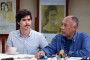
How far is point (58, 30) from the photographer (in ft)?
12.9

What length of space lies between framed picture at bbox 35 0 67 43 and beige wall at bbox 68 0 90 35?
0.12 m

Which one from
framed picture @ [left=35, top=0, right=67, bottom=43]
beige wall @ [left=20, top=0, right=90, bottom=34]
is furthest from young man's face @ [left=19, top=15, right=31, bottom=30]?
beige wall @ [left=20, top=0, right=90, bottom=34]

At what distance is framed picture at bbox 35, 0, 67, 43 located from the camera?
3918 millimetres

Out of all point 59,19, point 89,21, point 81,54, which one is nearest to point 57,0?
point 59,19

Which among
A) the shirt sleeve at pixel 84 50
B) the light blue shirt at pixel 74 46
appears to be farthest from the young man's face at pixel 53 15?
the shirt sleeve at pixel 84 50

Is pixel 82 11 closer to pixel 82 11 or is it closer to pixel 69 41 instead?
pixel 82 11

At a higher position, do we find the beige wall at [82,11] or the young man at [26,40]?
the beige wall at [82,11]

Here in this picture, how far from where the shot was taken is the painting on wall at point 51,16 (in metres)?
3.92

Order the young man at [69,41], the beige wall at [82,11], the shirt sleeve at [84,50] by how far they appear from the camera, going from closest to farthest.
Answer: the shirt sleeve at [84,50]
the young man at [69,41]
the beige wall at [82,11]

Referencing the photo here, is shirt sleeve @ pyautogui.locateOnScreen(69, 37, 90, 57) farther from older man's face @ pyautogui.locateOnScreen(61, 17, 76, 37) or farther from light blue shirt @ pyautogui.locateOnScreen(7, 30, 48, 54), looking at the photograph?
light blue shirt @ pyautogui.locateOnScreen(7, 30, 48, 54)

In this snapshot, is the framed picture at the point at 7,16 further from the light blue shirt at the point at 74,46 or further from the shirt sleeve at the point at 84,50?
the shirt sleeve at the point at 84,50

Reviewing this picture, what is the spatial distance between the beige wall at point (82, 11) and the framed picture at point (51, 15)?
0.12 metres

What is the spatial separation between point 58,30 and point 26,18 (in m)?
0.79

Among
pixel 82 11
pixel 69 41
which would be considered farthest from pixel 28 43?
pixel 82 11
